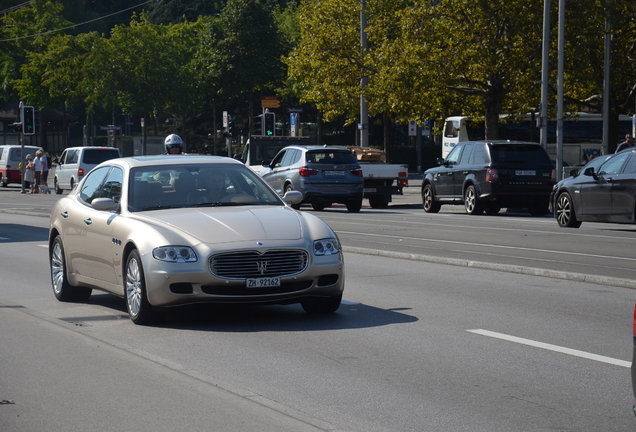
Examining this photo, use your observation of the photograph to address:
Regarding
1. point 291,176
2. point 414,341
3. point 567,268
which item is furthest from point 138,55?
point 414,341

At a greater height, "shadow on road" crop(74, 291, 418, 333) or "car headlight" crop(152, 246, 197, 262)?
"car headlight" crop(152, 246, 197, 262)

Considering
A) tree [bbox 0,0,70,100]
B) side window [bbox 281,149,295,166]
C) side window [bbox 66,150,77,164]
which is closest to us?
side window [bbox 281,149,295,166]

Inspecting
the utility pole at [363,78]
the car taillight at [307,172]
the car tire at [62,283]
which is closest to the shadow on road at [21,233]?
the car taillight at [307,172]

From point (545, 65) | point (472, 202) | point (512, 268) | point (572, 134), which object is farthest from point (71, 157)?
point (512, 268)

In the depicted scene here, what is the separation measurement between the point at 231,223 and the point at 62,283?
269cm

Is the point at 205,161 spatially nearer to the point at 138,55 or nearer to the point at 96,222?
the point at 96,222

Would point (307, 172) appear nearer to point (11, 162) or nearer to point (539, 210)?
point (539, 210)

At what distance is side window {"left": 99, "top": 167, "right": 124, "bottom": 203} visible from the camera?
9953 mm

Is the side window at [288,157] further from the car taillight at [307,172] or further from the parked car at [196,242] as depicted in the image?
the parked car at [196,242]

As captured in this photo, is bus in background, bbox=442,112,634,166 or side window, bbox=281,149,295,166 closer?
side window, bbox=281,149,295,166

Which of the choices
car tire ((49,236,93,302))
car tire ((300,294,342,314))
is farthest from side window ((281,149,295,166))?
car tire ((300,294,342,314))

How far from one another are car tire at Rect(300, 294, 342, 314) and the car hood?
0.73 m

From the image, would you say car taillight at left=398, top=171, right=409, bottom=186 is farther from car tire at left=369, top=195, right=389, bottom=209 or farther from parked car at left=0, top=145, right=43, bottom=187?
parked car at left=0, top=145, right=43, bottom=187

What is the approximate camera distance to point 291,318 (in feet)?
30.5
